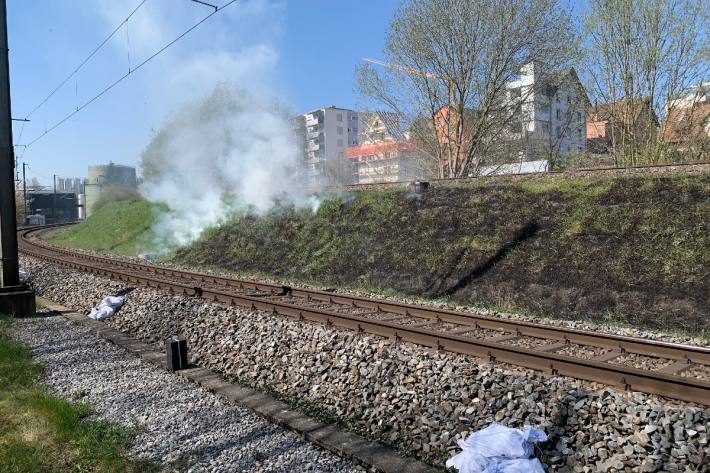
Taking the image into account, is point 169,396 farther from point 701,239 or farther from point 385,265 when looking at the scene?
point 701,239

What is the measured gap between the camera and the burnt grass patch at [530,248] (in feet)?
35.9

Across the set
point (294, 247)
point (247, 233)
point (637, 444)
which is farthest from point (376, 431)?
point (247, 233)

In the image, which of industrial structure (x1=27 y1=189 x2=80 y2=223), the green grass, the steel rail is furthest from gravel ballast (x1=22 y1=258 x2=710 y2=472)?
industrial structure (x1=27 y1=189 x2=80 y2=223)

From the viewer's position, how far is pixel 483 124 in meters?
28.8

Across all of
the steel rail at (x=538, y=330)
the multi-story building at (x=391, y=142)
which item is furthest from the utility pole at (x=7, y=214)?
the multi-story building at (x=391, y=142)

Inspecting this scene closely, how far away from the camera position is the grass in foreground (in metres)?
4.64

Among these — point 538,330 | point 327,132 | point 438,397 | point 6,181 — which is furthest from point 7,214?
point 327,132

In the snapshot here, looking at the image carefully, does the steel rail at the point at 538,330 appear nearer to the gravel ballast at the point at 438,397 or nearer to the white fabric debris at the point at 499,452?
the gravel ballast at the point at 438,397

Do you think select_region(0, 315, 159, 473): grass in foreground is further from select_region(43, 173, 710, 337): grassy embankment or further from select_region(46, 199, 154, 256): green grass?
select_region(46, 199, 154, 256): green grass

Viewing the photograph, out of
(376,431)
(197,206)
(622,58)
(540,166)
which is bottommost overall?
(376,431)

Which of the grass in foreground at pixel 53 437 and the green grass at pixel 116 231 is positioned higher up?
the green grass at pixel 116 231

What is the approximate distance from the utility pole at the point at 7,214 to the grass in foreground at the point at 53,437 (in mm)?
6152

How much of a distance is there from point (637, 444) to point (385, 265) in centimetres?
1154

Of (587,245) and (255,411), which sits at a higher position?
(587,245)
